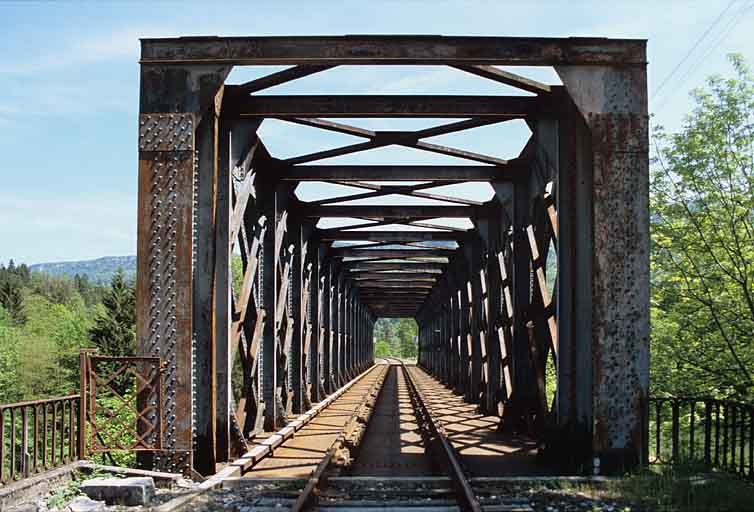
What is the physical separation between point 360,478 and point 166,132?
14.2 feet

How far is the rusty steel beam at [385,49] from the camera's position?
370 inches

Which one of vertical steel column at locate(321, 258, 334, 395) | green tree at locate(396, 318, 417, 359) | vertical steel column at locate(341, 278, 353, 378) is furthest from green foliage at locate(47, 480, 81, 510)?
green tree at locate(396, 318, 417, 359)

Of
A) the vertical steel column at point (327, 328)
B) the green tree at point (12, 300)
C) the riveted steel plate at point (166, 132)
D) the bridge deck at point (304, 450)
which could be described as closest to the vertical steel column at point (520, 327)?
A: the bridge deck at point (304, 450)

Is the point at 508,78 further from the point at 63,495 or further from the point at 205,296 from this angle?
the point at 63,495

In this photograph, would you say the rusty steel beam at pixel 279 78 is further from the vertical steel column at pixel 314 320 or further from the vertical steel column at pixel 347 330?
the vertical steel column at pixel 347 330

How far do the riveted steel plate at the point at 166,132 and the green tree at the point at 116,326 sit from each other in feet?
130

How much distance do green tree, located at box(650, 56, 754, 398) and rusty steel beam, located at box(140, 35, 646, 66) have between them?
347 inches

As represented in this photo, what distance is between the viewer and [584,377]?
9.76 meters

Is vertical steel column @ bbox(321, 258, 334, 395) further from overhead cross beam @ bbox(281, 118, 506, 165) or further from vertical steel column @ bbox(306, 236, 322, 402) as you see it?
overhead cross beam @ bbox(281, 118, 506, 165)

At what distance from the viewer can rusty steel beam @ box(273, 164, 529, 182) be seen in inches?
597

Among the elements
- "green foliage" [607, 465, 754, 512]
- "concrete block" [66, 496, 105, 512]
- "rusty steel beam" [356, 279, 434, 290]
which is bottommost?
"concrete block" [66, 496, 105, 512]

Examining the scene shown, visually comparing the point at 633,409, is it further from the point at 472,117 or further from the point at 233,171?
the point at 233,171

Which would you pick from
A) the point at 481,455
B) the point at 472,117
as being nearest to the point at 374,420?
the point at 481,455

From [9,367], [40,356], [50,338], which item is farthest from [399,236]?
[50,338]
